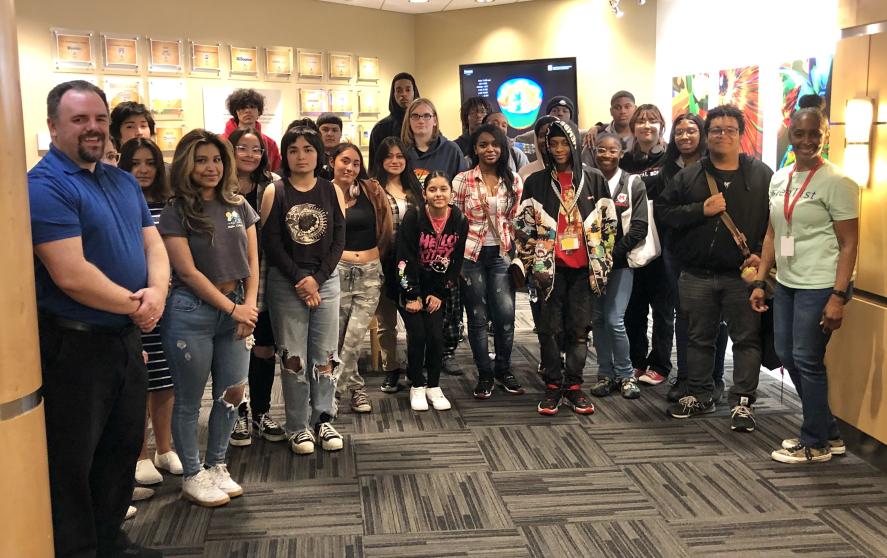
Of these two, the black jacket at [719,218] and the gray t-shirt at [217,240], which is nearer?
the gray t-shirt at [217,240]

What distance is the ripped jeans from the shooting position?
3.51 meters

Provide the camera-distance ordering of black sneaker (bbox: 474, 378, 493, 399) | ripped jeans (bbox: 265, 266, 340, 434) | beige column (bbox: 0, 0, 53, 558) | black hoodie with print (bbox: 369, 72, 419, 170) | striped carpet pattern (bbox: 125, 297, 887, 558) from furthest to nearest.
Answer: black hoodie with print (bbox: 369, 72, 419, 170)
black sneaker (bbox: 474, 378, 493, 399)
ripped jeans (bbox: 265, 266, 340, 434)
striped carpet pattern (bbox: 125, 297, 887, 558)
beige column (bbox: 0, 0, 53, 558)

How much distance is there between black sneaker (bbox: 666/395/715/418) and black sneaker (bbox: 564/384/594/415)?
16.9 inches

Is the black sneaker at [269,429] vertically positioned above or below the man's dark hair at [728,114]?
below

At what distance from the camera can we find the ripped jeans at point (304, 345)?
138 inches

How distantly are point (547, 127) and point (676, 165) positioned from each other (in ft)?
2.61

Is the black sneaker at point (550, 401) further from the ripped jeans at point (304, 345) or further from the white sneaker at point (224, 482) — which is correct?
the white sneaker at point (224, 482)

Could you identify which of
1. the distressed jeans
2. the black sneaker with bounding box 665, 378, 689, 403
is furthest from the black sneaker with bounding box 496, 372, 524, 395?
the distressed jeans

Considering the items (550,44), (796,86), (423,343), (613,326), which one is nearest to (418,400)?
(423,343)

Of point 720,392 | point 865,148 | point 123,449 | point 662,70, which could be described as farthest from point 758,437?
point 662,70

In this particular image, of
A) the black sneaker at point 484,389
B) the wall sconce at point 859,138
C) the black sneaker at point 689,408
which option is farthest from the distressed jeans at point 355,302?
the wall sconce at point 859,138

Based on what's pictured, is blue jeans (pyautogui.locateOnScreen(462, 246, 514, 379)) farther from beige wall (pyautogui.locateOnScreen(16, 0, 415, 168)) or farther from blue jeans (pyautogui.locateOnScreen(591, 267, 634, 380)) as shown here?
beige wall (pyautogui.locateOnScreen(16, 0, 415, 168))

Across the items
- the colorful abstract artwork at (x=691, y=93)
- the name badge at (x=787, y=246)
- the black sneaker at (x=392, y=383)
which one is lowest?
the black sneaker at (x=392, y=383)

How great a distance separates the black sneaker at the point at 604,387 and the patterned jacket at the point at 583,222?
0.68 m
